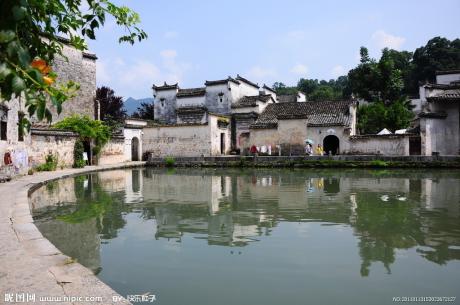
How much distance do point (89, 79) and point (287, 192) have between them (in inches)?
876

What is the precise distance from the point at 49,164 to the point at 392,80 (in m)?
28.2

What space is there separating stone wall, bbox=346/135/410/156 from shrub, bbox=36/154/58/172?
1691cm

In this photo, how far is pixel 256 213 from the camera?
7758 mm

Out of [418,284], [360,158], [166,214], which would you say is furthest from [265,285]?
[360,158]

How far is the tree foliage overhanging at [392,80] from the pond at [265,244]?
18100 millimetres

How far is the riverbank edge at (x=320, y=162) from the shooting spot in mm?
19312

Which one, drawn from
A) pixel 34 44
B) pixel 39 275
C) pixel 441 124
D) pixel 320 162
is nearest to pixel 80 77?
pixel 320 162

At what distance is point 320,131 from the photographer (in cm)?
2553

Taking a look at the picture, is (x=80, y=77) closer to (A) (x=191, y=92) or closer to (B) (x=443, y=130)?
(A) (x=191, y=92)

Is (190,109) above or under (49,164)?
above

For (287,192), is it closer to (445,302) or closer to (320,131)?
(445,302)

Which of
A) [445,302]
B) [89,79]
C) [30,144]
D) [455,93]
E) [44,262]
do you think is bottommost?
[445,302]

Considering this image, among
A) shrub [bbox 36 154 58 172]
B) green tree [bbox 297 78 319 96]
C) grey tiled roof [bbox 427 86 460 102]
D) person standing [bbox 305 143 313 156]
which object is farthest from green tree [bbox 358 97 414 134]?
green tree [bbox 297 78 319 96]

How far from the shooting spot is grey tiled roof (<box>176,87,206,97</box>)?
33.6m
